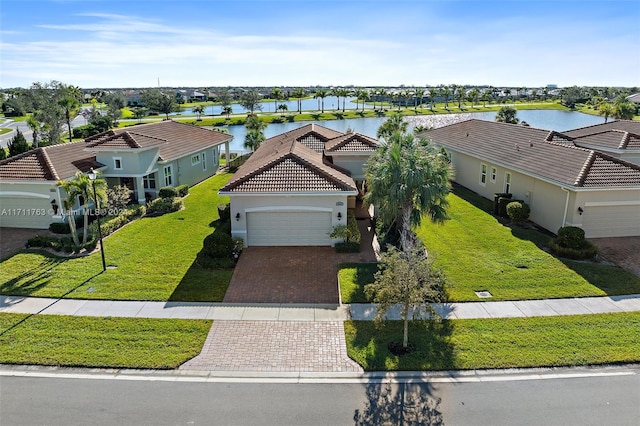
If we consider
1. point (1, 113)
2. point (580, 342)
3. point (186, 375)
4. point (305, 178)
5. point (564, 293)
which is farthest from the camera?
point (1, 113)

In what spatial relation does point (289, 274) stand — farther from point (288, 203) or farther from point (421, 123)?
point (421, 123)

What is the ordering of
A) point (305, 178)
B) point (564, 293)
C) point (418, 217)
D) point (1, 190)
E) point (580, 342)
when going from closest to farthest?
point (580, 342), point (564, 293), point (418, 217), point (305, 178), point (1, 190)

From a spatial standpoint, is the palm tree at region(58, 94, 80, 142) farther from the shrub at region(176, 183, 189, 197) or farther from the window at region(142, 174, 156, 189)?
the window at region(142, 174, 156, 189)

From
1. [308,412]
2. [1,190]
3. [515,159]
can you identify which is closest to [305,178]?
[308,412]

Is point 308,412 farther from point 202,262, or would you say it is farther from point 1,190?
point 1,190

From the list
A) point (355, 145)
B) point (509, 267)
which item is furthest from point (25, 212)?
point (509, 267)

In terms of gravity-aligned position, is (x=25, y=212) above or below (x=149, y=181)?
below

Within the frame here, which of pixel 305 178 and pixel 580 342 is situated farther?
pixel 305 178

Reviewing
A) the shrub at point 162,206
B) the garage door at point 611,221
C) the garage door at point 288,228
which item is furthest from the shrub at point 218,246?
the garage door at point 611,221
